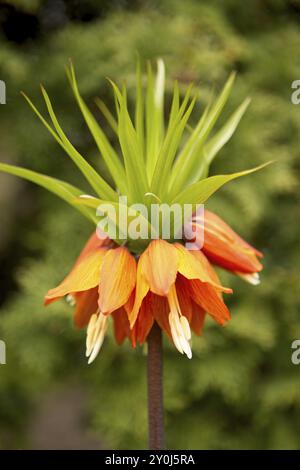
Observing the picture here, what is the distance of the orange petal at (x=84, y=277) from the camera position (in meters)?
0.47

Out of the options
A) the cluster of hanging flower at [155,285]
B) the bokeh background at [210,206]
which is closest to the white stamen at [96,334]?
the cluster of hanging flower at [155,285]

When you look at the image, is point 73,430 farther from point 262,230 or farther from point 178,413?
point 262,230

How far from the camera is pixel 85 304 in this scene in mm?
523

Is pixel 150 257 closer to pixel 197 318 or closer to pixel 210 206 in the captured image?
pixel 197 318

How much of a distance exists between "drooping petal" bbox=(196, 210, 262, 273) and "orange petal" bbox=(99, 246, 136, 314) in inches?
2.5

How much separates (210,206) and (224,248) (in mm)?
569

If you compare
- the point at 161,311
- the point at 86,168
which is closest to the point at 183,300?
the point at 161,311

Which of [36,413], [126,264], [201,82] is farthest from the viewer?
[36,413]

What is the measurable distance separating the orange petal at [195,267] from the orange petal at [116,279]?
0.04 m

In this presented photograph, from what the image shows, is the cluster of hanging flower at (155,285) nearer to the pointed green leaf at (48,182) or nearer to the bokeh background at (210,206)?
the pointed green leaf at (48,182)

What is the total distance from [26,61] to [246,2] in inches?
16.3

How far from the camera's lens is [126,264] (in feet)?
1.57

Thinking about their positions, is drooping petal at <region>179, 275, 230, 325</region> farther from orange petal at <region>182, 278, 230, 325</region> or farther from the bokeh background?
the bokeh background

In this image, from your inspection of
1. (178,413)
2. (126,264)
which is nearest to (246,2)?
(178,413)
